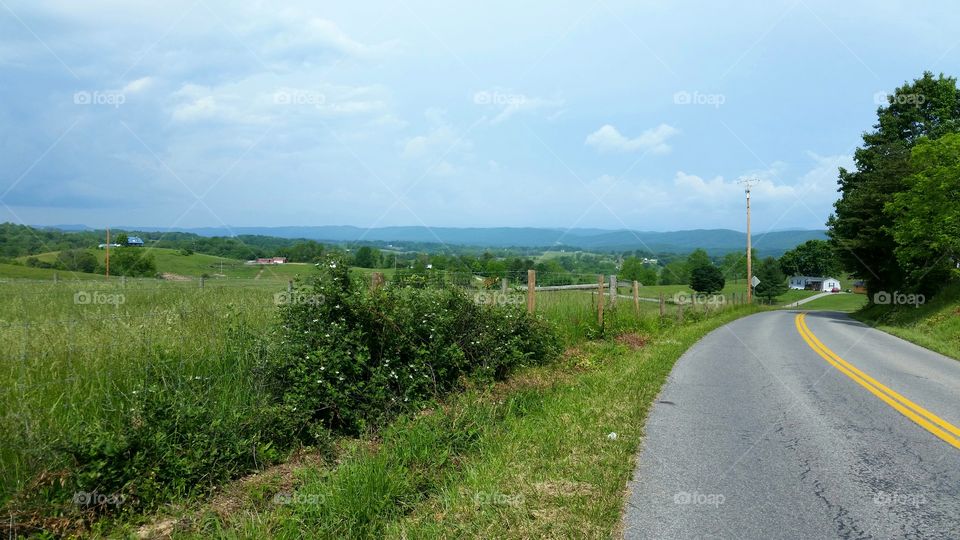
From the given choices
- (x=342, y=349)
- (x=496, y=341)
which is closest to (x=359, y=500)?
(x=342, y=349)

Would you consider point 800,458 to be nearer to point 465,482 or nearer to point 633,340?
point 465,482

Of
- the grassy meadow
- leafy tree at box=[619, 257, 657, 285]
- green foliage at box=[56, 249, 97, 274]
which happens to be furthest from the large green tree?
green foliage at box=[56, 249, 97, 274]

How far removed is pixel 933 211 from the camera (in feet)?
87.8

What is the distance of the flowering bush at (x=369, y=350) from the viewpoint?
22.1ft

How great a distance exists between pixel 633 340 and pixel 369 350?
34.5 feet

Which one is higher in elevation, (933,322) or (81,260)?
(81,260)

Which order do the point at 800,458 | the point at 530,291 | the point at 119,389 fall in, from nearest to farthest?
the point at 800,458 < the point at 119,389 < the point at 530,291

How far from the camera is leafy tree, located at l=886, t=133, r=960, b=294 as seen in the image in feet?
83.8

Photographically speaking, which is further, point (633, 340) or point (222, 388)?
point (633, 340)

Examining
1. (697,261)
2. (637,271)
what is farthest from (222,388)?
(697,261)

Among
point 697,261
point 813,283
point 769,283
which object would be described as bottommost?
point 813,283

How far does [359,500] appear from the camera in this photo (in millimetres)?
4676

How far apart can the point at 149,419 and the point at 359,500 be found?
2085mm

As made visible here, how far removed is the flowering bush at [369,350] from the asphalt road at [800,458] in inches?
112
